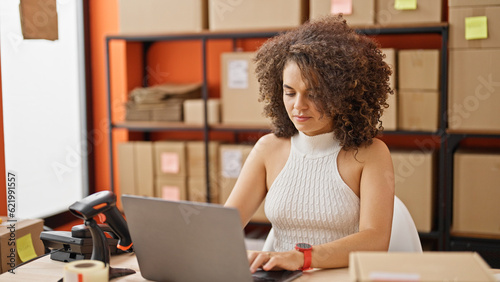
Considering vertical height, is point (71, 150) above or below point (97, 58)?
below

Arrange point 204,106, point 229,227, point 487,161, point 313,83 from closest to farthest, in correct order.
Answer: point 229,227 < point 313,83 < point 487,161 < point 204,106

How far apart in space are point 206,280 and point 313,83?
0.71 m

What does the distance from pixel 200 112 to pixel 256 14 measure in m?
0.64

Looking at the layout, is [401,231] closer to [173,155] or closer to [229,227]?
[229,227]

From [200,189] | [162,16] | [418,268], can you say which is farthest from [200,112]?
[418,268]

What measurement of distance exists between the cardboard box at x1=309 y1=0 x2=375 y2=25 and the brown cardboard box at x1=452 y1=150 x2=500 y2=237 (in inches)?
31.8

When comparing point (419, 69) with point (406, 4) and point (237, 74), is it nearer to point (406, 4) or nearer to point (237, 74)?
point (406, 4)

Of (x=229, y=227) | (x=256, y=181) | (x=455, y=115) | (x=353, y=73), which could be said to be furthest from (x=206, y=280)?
(x=455, y=115)

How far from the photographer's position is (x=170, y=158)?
3.22 metres

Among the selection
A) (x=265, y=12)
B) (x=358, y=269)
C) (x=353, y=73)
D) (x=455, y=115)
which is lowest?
(x=358, y=269)

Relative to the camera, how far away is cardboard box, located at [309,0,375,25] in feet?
8.95

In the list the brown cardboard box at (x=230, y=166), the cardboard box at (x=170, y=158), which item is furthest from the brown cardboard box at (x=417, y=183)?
the cardboard box at (x=170, y=158)

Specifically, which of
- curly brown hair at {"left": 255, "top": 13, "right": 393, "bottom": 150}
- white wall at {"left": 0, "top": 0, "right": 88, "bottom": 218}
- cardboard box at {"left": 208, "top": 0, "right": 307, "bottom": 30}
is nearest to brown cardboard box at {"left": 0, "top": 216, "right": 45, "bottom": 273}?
curly brown hair at {"left": 255, "top": 13, "right": 393, "bottom": 150}

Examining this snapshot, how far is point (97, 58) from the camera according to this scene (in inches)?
142
